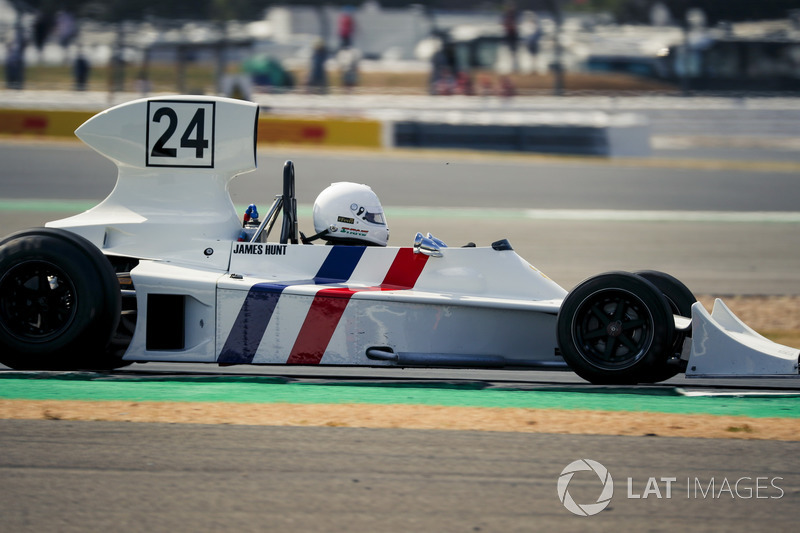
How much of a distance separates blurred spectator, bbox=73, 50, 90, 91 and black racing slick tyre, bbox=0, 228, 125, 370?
19.5m

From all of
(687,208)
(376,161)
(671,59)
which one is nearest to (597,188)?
(687,208)

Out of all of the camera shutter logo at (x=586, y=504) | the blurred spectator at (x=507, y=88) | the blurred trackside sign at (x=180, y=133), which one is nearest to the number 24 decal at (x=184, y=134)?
the blurred trackside sign at (x=180, y=133)

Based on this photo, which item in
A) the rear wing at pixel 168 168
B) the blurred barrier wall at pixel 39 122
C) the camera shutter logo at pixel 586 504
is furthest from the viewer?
the blurred barrier wall at pixel 39 122

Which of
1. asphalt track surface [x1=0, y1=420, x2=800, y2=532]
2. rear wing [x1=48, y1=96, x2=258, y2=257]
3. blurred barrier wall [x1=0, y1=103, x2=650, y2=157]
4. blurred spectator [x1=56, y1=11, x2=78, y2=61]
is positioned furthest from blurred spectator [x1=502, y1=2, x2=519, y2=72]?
asphalt track surface [x1=0, y1=420, x2=800, y2=532]

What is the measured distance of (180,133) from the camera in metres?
6.16

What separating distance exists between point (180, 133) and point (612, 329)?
2.82m

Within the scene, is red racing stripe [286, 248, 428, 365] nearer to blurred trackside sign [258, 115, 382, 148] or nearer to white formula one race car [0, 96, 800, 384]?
white formula one race car [0, 96, 800, 384]

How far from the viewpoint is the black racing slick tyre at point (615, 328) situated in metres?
5.31

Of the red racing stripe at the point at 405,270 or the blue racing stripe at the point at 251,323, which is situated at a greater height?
the red racing stripe at the point at 405,270

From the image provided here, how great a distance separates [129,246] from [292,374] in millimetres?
1240

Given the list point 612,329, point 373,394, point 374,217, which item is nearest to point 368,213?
point 374,217

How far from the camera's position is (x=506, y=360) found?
562 cm

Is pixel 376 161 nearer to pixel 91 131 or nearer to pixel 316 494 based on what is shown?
pixel 91 131
